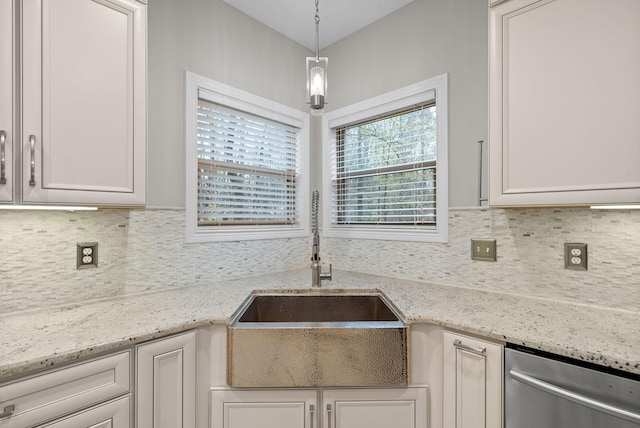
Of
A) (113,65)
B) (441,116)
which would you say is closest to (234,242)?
(113,65)

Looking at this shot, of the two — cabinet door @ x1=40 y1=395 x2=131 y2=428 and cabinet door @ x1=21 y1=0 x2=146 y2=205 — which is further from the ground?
cabinet door @ x1=21 y1=0 x2=146 y2=205

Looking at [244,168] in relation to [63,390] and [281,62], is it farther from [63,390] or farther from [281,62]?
[63,390]

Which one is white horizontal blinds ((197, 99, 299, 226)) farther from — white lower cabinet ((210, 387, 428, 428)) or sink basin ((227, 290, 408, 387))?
white lower cabinet ((210, 387, 428, 428))

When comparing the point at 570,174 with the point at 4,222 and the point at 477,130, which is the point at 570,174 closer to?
the point at 477,130

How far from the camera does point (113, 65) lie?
1.21m

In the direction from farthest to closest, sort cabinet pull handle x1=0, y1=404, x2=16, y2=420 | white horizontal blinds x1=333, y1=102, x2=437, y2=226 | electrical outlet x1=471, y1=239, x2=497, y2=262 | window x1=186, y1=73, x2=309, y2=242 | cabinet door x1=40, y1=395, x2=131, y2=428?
white horizontal blinds x1=333, y1=102, x2=437, y2=226, window x1=186, y1=73, x2=309, y2=242, electrical outlet x1=471, y1=239, x2=497, y2=262, cabinet door x1=40, y1=395, x2=131, y2=428, cabinet pull handle x1=0, y1=404, x2=16, y2=420

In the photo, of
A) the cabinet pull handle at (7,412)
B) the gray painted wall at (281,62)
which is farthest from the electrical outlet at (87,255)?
the cabinet pull handle at (7,412)

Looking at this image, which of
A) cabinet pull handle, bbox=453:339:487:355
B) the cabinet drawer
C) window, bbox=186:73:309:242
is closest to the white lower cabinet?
cabinet pull handle, bbox=453:339:487:355

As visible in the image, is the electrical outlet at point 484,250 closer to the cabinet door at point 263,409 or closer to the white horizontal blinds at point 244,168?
the cabinet door at point 263,409

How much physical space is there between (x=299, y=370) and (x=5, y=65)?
1.46 meters

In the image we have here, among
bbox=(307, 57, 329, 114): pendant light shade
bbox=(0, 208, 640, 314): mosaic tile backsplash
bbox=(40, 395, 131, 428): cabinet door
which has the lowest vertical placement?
bbox=(40, 395, 131, 428): cabinet door

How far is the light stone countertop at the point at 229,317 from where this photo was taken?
2.98 ft

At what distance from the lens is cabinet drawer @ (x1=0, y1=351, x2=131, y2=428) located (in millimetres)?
834

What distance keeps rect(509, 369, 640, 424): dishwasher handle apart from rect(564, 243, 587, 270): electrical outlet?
0.68 m
